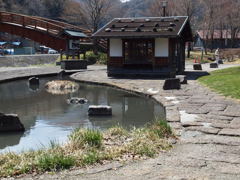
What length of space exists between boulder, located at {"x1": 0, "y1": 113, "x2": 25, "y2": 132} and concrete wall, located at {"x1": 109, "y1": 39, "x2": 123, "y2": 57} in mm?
14369

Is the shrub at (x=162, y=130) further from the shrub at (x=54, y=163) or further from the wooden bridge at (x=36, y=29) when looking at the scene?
the wooden bridge at (x=36, y=29)

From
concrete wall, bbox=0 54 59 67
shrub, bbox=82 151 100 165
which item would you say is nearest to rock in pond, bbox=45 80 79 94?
shrub, bbox=82 151 100 165

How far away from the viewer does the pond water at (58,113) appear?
26.6 ft

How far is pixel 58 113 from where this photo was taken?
11.3 meters

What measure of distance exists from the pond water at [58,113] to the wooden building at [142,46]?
17.1 ft

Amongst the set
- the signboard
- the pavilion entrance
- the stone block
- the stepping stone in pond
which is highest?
the signboard

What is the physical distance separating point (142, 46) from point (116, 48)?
5.35 ft

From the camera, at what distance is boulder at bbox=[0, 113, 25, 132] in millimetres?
8617

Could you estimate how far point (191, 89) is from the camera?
15086mm

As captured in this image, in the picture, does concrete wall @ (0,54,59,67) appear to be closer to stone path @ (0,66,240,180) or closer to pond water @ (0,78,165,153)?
pond water @ (0,78,165,153)

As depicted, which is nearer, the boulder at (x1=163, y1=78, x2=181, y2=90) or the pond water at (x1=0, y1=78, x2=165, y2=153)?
the pond water at (x1=0, y1=78, x2=165, y2=153)

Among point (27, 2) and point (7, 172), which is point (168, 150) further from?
point (27, 2)

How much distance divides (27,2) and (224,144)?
72.7 meters

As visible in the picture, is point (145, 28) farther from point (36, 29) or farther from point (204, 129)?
point (36, 29)
